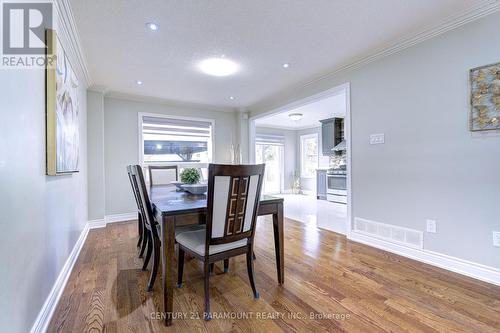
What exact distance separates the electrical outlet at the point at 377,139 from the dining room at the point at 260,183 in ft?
0.12

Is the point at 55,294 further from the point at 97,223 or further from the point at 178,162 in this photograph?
the point at 178,162

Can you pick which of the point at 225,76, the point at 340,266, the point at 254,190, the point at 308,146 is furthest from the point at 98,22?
the point at 308,146

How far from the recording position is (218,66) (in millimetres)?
3139

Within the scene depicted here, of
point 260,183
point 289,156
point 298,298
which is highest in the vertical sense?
point 289,156

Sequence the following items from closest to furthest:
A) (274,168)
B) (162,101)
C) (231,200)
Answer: (231,200) < (162,101) < (274,168)

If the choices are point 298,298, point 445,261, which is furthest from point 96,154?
point 445,261

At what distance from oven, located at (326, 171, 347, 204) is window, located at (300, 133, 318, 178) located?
4.62 feet

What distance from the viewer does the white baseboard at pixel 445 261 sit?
6.49 ft

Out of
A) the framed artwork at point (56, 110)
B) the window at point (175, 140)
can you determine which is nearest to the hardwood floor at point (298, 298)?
the framed artwork at point (56, 110)

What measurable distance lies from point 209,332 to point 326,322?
746mm

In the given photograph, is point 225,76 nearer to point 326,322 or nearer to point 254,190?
point 254,190

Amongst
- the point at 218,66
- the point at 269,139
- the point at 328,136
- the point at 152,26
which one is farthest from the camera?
the point at 269,139

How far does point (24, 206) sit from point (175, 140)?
3.93 metres

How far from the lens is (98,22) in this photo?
7.13ft
